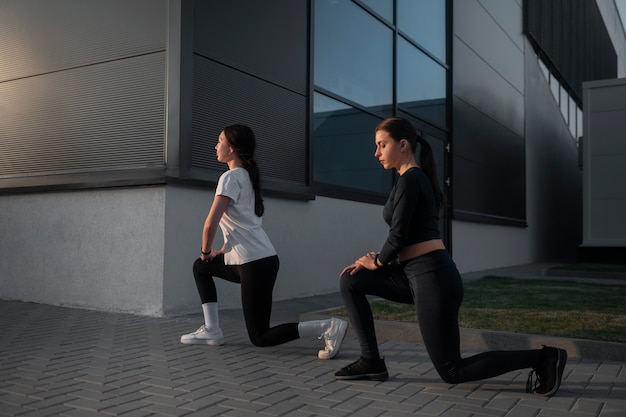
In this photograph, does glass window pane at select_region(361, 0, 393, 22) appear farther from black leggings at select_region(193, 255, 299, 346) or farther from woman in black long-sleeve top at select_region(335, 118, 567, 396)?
woman in black long-sleeve top at select_region(335, 118, 567, 396)

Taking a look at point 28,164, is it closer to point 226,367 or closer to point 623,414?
Result: point 226,367

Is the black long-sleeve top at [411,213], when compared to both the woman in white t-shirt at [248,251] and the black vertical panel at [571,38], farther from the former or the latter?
the black vertical panel at [571,38]

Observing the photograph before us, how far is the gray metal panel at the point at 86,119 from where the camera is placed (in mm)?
7270

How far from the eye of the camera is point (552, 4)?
2408 cm

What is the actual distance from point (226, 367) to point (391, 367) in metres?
1.20

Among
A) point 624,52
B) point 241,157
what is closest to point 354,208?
point 241,157

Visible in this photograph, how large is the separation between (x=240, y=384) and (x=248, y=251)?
44.7 inches

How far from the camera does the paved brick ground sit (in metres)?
3.49

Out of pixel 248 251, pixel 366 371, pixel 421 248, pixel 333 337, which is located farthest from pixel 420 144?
pixel 333 337

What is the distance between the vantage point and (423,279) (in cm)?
377

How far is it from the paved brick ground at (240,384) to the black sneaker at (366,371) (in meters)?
0.05

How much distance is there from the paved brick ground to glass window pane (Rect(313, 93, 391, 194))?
15.8ft

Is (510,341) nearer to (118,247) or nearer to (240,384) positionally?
(240,384)

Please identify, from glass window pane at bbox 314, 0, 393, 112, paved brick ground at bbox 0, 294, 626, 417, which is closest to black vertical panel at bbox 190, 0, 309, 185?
glass window pane at bbox 314, 0, 393, 112
